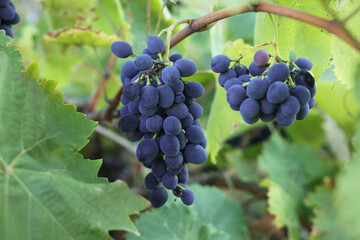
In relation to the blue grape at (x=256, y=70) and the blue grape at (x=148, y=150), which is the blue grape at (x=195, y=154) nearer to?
the blue grape at (x=148, y=150)

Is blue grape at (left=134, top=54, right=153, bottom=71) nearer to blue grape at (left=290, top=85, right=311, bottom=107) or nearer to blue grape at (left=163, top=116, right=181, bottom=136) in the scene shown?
blue grape at (left=163, top=116, right=181, bottom=136)

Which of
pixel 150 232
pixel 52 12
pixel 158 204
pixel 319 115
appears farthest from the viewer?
pixel 319 115

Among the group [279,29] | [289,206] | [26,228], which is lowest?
[289,206]

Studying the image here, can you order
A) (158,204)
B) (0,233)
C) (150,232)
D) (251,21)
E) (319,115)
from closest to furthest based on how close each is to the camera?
(0,233), (158,204), (150,232), (319,115), (251,21)

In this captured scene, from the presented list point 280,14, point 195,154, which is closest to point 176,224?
point 195,154

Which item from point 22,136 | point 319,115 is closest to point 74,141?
point 22,136

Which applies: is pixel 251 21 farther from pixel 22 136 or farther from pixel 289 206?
pixel 22 136

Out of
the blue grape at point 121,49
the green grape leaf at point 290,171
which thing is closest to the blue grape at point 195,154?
the blue grape at point 121,49

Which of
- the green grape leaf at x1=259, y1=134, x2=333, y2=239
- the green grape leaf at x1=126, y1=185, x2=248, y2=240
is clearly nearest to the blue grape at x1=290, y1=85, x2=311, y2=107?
the green grape leaf at x1=126, y1=185, x2=248, y2=240
